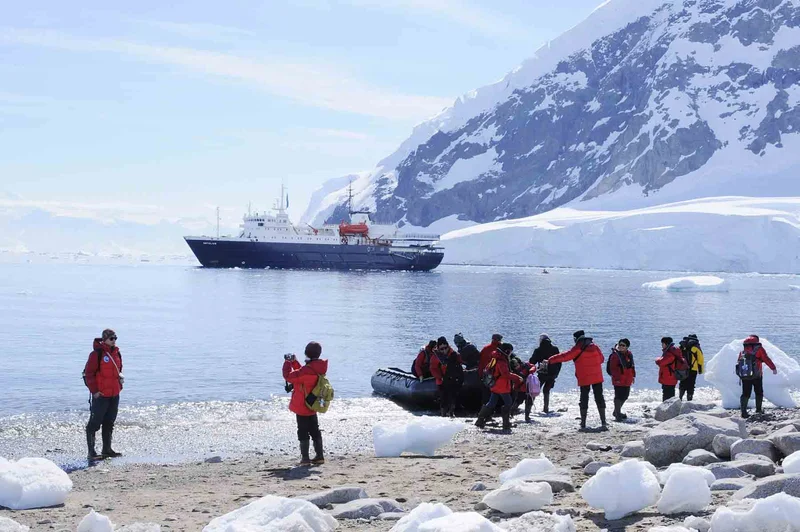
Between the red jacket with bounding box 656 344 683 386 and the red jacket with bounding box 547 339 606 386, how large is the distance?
3.22 meters

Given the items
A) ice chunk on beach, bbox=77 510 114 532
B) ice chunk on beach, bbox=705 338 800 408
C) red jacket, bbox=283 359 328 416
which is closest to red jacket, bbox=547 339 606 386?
red jacket, bbox=283 359 328 416

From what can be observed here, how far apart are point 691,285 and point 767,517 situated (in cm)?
7470

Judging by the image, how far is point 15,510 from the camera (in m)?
8.77

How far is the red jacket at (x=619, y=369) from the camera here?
15469 millimetres

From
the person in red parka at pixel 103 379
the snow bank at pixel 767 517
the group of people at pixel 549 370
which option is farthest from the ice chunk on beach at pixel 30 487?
the group of people at pixel 549 370

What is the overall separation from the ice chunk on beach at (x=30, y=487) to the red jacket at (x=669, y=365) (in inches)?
451

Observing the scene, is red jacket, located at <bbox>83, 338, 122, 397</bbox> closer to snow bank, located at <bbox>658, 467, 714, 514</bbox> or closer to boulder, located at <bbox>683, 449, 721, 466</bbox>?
boulder, located at <bbox>683, 449, 721, 466</bbox>

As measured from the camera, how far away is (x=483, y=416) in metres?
14.7

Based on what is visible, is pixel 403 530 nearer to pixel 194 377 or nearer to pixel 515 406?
pixel 515 406

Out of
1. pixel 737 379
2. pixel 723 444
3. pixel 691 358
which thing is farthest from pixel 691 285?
pixel 723 444

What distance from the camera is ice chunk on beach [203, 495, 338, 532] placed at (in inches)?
266

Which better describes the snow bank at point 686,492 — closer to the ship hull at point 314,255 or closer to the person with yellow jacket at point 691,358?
the person with yellow jacket at point 691,358

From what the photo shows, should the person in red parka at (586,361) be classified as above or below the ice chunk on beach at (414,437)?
above

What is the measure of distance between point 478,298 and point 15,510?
51298mm
